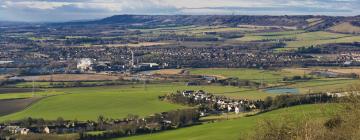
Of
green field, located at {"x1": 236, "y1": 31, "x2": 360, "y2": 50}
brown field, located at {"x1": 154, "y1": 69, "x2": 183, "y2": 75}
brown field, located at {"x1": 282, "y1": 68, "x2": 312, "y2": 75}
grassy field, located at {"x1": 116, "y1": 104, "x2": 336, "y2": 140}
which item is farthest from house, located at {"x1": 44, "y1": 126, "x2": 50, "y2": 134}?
green field, located at {"x1": 236, "y1": 31, "x2": 360, "y2": 50}

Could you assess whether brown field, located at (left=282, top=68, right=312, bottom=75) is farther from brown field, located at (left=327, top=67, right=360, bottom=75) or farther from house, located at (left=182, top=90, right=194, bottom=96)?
house, located at (left=182, top=90, right=194, bottom=96)

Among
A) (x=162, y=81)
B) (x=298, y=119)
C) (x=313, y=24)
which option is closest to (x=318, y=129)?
(x=298, y=119)

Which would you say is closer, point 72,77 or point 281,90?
point 281,90

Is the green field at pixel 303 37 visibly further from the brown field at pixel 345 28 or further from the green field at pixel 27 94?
the green field at pixel 27 94

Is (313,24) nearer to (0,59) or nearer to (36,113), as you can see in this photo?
(0,59)

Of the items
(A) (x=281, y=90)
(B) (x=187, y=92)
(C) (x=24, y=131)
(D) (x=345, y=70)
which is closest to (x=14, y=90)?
(B) (x=187, y=92)

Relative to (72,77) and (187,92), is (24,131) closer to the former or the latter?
(187,92)
